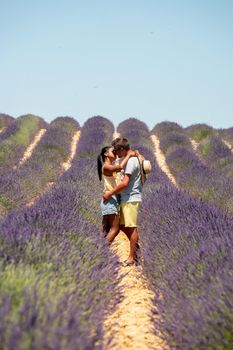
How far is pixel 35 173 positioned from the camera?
9625 millimetres

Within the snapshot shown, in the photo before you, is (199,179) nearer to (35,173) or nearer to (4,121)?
(35,173)

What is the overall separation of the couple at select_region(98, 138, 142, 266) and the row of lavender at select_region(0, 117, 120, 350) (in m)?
0.49

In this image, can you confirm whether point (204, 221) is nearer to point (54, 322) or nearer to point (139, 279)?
point (139, 279)

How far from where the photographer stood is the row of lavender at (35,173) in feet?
24.5

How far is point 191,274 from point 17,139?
12342mm

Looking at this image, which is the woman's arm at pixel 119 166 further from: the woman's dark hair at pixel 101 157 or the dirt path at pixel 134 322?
the dirt path at pixel 134 322

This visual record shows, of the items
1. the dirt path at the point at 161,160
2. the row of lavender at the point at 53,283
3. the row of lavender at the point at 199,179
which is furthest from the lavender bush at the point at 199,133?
the row of lavender at the point at 53,283

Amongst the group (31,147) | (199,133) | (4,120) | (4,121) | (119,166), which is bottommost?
(119,166)

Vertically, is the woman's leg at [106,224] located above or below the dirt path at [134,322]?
above

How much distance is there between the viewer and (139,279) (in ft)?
13.6

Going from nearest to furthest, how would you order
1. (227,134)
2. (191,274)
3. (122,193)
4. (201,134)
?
(191,274) < (122,193) < (201,134) < (227,134)

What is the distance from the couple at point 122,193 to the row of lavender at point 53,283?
491 mm

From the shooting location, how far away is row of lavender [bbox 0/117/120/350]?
1733 mm

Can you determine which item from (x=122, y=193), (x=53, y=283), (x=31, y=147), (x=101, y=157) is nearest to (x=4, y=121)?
(x=31, y=147)
